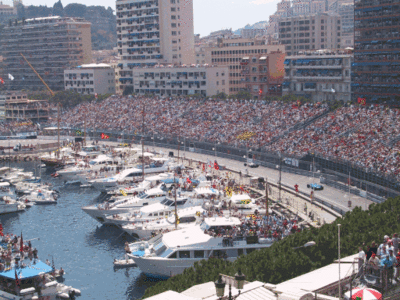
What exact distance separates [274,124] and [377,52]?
2270 cm

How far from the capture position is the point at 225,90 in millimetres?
156375

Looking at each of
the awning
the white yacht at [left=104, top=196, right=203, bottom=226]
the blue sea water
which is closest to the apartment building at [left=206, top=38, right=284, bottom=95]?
the blue sea water

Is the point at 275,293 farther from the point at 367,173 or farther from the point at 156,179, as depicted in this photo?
the point at 156,179

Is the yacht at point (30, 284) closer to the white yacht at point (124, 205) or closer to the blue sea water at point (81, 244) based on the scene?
the blue sea water at point (81, 244)

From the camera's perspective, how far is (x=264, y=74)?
500ft

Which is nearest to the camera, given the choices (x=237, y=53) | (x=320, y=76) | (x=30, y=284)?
(x=30, y=284)

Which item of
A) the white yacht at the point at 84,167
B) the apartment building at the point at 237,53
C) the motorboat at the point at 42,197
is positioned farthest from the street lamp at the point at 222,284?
the apartment building at the point at 237,53

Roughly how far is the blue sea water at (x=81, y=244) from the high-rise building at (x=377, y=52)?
51.6 m

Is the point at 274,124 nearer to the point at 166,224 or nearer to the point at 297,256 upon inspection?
the point at 166,224

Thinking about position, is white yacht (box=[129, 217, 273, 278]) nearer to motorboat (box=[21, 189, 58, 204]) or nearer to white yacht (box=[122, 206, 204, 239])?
white yacht (box=[122, 206, 204, 239])

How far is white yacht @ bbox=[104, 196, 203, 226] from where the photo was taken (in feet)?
242

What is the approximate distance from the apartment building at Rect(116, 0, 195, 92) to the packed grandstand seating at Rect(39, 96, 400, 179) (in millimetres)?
25597

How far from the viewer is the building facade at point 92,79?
601 feet

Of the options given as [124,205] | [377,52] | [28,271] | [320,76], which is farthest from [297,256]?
[320,76]
